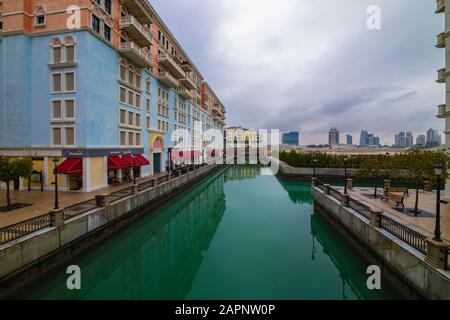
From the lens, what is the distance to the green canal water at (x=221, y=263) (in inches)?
348

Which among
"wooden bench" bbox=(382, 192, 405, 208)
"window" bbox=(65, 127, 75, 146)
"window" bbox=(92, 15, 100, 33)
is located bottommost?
"wooden bench" bbox=(382, 192, 405, 208)

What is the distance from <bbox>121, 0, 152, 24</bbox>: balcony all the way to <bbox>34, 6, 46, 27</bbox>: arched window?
7426 millimetres

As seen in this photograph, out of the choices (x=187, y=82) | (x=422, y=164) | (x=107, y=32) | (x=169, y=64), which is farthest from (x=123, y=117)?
(x=422, y=164)

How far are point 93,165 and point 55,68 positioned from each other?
29.3ft

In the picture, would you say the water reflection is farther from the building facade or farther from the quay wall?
the building facade

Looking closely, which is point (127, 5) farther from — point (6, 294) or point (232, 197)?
point (6, 294)

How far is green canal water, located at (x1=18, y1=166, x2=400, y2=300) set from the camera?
884cm

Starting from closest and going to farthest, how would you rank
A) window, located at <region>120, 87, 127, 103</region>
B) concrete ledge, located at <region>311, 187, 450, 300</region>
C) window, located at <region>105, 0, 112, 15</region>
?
concrete ledge, located at <region>311, 187, 450, 300</region> < window, located at <region>105, 0, 112, 15</region> < window, located at <region>120, 87, 127, 103</region>

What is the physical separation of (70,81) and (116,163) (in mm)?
8031

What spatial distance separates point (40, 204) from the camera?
1446cm

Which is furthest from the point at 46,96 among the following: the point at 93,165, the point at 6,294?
the point at 6,294

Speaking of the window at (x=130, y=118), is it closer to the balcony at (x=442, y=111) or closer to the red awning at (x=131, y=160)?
the red awning at (x=131, y=160)

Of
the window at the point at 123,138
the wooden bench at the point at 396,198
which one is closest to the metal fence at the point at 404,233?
the wooden bench at the point at 396,198

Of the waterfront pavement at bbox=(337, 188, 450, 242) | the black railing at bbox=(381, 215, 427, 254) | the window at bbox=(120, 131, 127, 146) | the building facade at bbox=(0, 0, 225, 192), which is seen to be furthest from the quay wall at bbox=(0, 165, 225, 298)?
the waterfront pavement at bbox=(337, 188, 450, 242)
